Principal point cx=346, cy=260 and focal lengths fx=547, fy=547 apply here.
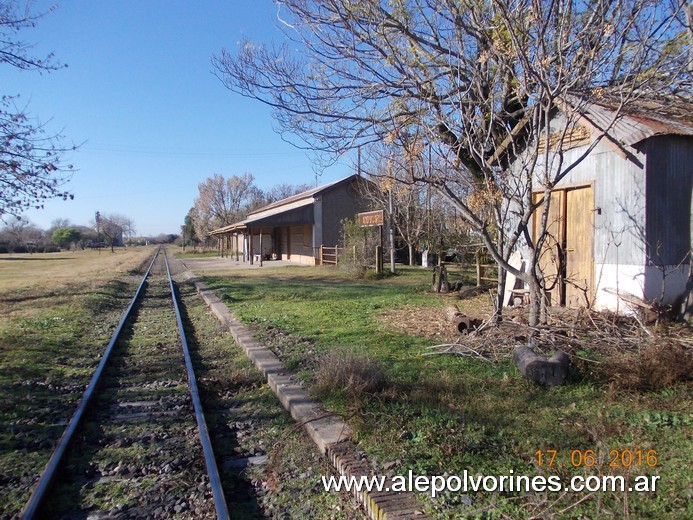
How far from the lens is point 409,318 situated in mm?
11180

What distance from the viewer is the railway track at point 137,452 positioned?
411cm

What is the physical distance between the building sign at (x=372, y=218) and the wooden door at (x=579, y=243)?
35.9ft

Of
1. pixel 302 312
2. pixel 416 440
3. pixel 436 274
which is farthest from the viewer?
pixel 436 274

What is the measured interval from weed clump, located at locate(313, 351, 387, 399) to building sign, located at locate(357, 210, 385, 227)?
15.2m

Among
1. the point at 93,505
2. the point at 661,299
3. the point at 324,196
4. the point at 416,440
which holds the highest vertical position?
the point at 324,196

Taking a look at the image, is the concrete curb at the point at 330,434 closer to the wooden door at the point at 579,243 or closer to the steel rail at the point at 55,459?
the steel rail at the point at 55,459

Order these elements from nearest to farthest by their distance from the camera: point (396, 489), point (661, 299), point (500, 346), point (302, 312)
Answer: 1. point (396, 489)
2. point (500, 346)
3. point (661, 299)
4. point (302, 312)

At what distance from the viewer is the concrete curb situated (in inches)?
145

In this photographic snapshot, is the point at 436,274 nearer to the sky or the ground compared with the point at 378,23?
nearer to the ground

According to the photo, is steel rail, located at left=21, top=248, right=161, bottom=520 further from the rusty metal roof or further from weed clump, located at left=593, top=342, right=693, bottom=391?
the rusty metal roof

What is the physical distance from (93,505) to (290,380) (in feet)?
10.0

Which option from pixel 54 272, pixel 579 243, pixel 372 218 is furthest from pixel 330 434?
pixel 54 272

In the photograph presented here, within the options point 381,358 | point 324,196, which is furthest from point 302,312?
point 324,196

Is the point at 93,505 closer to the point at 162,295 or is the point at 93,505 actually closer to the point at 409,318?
the point at 409,318
